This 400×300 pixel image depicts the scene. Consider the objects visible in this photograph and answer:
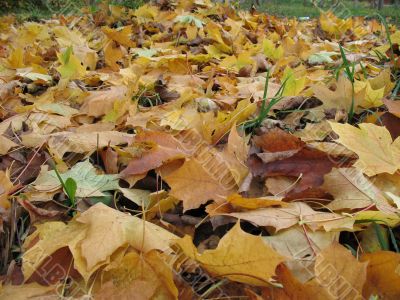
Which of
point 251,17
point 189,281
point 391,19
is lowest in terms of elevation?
point 391,19

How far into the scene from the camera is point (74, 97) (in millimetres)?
1481

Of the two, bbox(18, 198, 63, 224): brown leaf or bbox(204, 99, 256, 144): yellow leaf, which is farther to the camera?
bbox(204, 99, 256, 144): yellow leaf

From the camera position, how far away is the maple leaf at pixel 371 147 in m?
0.82

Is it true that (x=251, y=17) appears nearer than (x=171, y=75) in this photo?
No

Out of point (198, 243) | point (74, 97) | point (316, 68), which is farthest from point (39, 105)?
point (316, 68)

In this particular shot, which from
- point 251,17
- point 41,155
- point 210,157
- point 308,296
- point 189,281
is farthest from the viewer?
point 251,17

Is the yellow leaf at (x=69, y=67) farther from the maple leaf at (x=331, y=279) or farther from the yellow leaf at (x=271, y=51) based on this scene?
the maple leaf at (x=331, y=279)

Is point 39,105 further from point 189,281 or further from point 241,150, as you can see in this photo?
point 189,281

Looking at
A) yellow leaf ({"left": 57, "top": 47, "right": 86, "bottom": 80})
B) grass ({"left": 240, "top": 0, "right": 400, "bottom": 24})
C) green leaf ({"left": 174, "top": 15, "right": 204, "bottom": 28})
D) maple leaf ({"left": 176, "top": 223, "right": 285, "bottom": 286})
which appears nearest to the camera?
maple leaf ({"left": 176, "top": 223, "right": 285, "bottom": 286})

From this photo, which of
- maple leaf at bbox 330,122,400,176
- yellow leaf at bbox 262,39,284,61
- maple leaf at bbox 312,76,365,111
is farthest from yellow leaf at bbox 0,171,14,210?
yellow leaf at bbox 262,39,284,61

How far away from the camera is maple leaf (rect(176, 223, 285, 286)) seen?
582 mm

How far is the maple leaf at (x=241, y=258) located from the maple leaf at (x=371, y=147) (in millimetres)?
330

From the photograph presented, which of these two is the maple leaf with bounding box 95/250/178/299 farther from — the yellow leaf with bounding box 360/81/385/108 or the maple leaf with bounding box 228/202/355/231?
the yellow leaf with bounding box 360/81/385/108

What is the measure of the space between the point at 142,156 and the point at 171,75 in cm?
78
